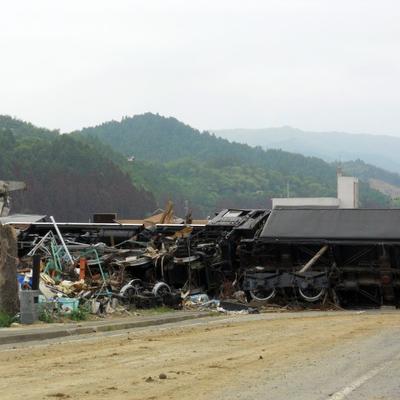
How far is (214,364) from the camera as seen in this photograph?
12.2 meters

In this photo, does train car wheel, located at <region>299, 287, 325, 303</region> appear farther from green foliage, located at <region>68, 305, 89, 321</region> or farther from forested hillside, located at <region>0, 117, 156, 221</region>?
forested hillside, located at <region>0, 117, 156, 221</region>

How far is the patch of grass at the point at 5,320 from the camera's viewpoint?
18547mm

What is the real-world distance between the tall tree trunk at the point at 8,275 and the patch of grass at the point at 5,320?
0.58ft

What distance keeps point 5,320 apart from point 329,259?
1174cm

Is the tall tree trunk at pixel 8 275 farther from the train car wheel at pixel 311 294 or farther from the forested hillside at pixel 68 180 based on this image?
the forested hillside at pixel 68 180

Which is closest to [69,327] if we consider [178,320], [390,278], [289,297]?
[178,320]

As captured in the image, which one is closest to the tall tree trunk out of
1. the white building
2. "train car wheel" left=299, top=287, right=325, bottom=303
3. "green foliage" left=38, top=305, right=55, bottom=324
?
"green foliage" left=38, top=305, right=55, bottom=324

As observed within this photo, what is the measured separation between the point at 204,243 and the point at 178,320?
24.4ft

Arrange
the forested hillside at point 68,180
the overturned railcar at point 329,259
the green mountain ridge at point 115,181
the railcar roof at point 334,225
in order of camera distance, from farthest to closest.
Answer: the green mountain ridge at point 115,181 < the forested hillside at point 68,180 < the railcar roof at point 334,225 < the overturned railcar at point 329,259

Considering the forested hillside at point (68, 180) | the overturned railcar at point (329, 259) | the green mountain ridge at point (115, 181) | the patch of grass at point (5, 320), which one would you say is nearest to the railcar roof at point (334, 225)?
the overturned railcar at point (329, 259)

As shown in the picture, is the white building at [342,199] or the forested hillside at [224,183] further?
the forested hillside at [224,183]

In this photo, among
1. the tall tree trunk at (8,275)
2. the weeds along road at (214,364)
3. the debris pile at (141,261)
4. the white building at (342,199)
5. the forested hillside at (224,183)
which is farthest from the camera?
the forested hillside at (224,183)

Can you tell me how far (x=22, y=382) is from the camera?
1077cm

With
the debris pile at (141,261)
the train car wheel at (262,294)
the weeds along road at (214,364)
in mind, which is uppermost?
the debris pile at (141,261)
